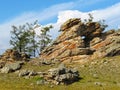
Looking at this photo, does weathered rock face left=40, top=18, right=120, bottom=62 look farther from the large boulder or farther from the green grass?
the large boulder

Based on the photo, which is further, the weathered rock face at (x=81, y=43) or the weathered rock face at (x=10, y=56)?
the weathered rock face at (x=10, y=56)

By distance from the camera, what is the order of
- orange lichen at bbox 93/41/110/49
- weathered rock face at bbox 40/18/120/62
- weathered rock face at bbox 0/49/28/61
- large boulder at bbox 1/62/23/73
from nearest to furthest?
1. large boulder at bbox 1/62/23/73
2. weathered rock face at bbox 40/18/120/62
3. weathered rock face at bbox 0/49/28/61
4. orange lichen at bbox 93/41/110/49

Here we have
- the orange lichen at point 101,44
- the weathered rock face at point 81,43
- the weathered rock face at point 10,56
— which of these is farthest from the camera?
the orange lichen at point 101,44

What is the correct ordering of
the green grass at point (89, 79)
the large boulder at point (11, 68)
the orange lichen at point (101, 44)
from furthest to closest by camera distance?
the orange lichen at point (101, 44)
the large boulder at point (11, 68)
the green grass at point (89, 79)

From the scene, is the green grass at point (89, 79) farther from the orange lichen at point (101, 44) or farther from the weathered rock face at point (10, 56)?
the weathered rock face at point (10, 56)

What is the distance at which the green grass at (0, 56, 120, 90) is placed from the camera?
67.1 m

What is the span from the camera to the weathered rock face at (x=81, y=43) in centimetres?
11044

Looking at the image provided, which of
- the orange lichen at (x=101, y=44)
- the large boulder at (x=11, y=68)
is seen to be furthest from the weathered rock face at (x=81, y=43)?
the large boulder at (x=11, y=68)

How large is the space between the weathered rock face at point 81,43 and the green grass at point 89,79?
5.36 meters

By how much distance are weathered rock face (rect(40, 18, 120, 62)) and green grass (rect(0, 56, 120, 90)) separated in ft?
17.6

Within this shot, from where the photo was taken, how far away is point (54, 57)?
381 ft

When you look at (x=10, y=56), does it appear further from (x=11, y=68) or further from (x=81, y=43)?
(x=81, y=43)

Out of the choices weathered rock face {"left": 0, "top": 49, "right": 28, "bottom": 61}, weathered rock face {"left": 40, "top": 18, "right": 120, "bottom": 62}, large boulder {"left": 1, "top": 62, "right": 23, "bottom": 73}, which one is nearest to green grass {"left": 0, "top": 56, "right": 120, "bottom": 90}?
large boulder {"left": 1, "top": 62, "right": 23, "bottom": 73}

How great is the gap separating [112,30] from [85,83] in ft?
171
